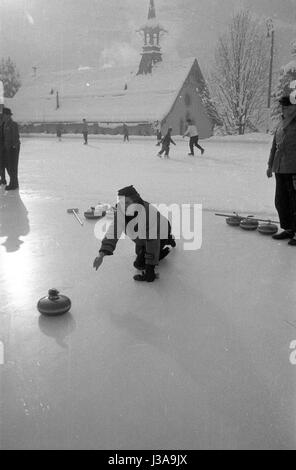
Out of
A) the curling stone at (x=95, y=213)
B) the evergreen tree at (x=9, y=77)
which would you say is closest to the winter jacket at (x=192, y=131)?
the curling stone at (x=95, y=213)

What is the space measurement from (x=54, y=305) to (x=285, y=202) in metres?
2.80

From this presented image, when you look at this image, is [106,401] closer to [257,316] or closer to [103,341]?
[103,341]

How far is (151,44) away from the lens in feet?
140

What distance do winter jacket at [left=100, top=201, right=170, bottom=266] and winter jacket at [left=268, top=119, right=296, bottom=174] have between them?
5.42 feet

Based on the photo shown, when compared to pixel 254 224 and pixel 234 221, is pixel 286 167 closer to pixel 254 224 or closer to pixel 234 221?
pixel 254 224

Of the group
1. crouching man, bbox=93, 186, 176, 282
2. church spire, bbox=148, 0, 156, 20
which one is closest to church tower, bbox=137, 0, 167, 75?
church spire, bbox=148, 0, 156, 20

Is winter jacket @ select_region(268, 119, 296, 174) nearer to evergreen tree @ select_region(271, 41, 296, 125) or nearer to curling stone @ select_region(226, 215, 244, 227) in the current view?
curling stone @ select_region(226, 215, 244, 227)

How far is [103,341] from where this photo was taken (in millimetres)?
2516

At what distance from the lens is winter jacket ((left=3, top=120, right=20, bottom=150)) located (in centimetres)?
784

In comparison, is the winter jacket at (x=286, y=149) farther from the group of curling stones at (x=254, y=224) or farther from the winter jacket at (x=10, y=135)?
the winter jacket at (x=10, y=135)

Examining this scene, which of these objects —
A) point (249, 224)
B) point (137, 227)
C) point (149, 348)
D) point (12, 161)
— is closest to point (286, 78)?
point (12, 161)

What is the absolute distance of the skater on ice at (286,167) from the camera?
169 inches

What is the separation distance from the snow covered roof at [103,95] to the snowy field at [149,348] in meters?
30.9
